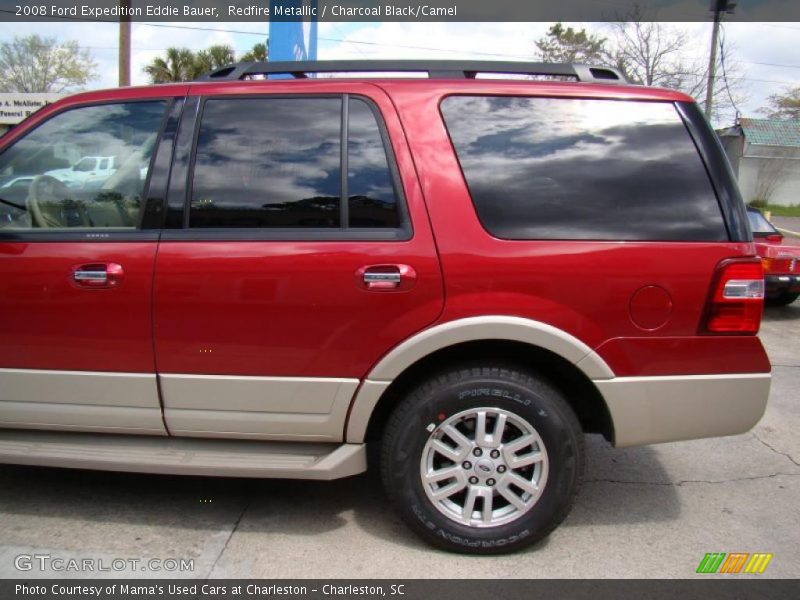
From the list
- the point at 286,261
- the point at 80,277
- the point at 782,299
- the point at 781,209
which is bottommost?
the point at 781,209

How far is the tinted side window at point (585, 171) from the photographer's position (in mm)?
2641

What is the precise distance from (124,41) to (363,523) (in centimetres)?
1706

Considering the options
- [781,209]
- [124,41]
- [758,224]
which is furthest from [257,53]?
[781,209]

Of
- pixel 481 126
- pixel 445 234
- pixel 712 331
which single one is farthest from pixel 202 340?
pixel 712 331

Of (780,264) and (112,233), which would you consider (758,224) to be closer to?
(780,264)

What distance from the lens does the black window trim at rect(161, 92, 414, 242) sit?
267 centimetres

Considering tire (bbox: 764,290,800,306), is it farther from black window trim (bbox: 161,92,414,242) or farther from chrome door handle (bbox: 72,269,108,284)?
chrome door handle (bbox: 72,269,108,284)

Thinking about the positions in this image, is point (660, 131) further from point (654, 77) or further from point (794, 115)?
point (794, 115)

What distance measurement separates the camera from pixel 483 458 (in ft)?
8.96

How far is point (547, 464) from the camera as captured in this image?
270 centimetres

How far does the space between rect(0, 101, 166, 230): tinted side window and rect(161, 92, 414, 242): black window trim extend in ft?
0.78
